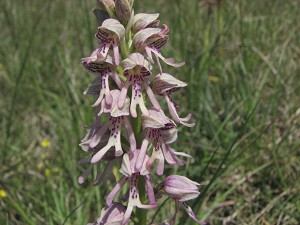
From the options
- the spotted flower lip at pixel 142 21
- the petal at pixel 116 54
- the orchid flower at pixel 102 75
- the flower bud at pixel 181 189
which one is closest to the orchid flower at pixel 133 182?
the flower bud at pixel 181 189

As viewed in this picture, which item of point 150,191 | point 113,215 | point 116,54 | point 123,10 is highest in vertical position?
point 123,10

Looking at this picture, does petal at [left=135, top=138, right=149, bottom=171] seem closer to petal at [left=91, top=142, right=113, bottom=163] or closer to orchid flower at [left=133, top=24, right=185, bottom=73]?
petal at [left=91, top=142, right=113, bottom=163]

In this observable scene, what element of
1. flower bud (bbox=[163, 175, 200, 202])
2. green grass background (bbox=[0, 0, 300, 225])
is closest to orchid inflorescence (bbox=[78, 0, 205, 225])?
flower bud (bbox=[163, 175, 200, 202])

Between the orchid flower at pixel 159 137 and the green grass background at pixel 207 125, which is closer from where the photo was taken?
the orchid flower at pixel 159 137

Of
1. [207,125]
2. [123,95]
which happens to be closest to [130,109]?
[123,95]

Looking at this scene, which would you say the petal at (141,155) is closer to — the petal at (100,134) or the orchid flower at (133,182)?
the orchid flower at (133,182)

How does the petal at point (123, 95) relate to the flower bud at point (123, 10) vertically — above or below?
below

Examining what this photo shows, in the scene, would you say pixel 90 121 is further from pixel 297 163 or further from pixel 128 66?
pixel 128 66

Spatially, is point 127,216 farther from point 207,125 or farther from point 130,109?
point 207,125
